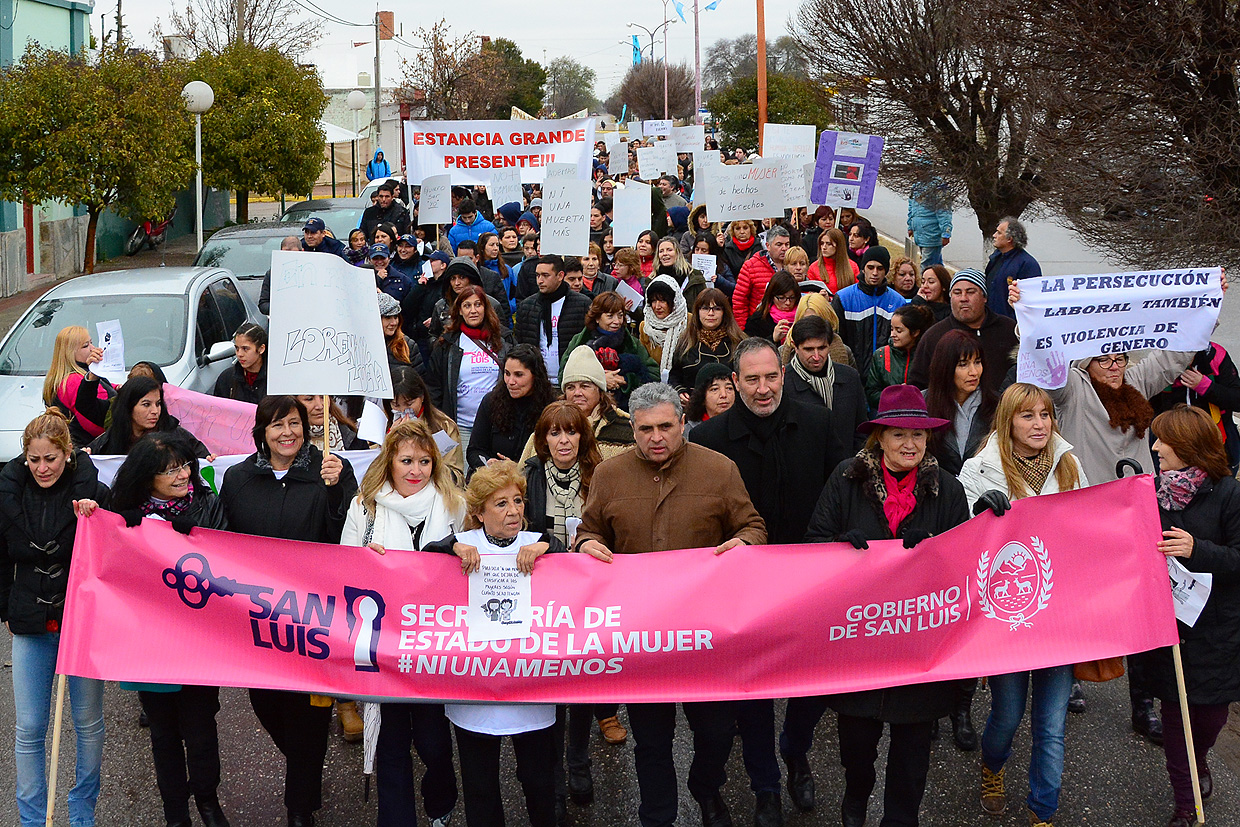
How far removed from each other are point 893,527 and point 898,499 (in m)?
0.11

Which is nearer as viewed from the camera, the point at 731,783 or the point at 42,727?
the point at 42,727

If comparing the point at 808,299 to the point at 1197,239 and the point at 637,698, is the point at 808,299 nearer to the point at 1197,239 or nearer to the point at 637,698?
the point at 1197,239

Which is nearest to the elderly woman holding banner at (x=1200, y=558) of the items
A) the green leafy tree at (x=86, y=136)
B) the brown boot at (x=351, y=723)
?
the brown boot at (x=351, y=723)

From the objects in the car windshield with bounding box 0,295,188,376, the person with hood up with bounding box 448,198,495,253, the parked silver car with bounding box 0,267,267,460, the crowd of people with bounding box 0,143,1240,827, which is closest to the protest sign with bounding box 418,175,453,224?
the person with hood up with bounding box 448,198,495,253

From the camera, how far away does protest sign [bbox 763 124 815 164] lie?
15953 mm

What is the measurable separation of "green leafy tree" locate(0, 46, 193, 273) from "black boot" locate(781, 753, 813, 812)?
1448 centimetres

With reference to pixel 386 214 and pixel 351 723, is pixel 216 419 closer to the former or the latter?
pixel 351 723

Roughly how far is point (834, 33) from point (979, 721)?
11.7 metres

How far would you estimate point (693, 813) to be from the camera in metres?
5.45

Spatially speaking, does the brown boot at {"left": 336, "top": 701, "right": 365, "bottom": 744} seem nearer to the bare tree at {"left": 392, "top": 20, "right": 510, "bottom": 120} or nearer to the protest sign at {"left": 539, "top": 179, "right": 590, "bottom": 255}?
the protest sign at {"left": 539, "top": 179, "right": 590, "bottom": 255}

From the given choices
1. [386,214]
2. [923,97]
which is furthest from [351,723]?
[923,97]

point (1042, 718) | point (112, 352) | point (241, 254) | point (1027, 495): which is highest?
point (241, 254)

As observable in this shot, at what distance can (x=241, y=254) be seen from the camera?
1545 cm

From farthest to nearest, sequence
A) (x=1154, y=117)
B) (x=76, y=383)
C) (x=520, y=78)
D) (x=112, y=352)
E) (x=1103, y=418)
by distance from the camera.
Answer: (x=520, y=78), (x=1154, y=117), (x=112, y=352), (x=76, y=383), (x=1103, y=418)
